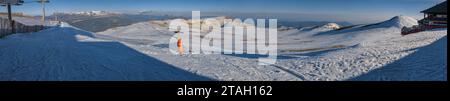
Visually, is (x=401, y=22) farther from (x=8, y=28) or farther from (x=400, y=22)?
(x=8, y=28)

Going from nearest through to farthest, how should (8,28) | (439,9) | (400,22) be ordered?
(8,28), (439,9), (400,22)

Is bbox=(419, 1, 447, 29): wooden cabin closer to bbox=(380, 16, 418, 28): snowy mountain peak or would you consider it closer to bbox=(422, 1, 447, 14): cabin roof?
bbox=(422, 1, 447, 14): cabin roof

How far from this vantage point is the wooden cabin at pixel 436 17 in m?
47.1

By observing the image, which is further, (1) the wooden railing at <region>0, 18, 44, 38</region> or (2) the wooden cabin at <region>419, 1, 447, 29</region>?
(2) the wooden cabin at <region>419, 1, 447, 29</region>

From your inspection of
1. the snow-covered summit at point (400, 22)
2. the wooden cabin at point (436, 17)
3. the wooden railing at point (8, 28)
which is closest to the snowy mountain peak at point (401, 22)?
the snow-covered summit at point (400, 22)

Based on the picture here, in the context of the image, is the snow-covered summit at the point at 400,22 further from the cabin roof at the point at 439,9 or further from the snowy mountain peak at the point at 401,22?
the cabin roof at the point at 439,9

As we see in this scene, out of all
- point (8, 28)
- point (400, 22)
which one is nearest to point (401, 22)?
point (400, 22)

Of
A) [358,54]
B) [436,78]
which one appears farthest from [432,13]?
[436,78]

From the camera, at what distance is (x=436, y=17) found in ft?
160

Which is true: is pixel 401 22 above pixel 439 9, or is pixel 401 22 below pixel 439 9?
below

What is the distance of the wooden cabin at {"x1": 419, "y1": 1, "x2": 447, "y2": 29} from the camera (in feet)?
154

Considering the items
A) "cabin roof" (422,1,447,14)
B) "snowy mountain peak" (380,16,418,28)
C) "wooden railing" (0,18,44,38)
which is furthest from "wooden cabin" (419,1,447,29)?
"wooden railing" (0,18,44,38)
